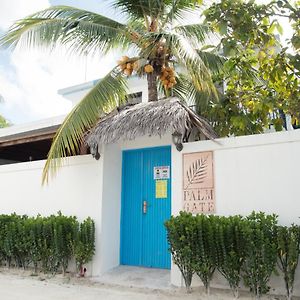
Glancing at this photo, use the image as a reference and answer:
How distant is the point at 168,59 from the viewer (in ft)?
25.8

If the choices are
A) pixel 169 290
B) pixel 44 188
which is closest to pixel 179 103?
pixel 169 290

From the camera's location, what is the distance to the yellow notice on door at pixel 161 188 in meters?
7.43

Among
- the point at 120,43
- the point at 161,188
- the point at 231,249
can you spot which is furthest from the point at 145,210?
the point at 120,43

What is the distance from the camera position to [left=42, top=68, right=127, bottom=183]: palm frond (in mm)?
7027

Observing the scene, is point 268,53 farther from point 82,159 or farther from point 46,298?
point 46,298

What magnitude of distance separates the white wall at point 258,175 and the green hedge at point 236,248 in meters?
0.30

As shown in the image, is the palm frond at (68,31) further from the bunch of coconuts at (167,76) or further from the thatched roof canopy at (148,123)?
the thatched roof canopy at (148,123)

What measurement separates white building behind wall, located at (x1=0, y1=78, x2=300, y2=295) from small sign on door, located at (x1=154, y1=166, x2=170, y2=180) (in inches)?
21.0

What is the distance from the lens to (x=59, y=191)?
26.5ft

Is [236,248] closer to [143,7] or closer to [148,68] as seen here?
[148,68]

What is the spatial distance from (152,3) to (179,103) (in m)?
2.68

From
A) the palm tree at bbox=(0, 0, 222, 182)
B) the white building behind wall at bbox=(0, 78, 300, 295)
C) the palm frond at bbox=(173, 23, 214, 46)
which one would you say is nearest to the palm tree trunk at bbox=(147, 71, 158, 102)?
the palm tree at bbox=(0, 0, 222, 182)

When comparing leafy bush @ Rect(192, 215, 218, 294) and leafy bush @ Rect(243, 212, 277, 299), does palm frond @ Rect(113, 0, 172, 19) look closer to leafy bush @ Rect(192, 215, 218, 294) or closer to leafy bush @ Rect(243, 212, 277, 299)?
leafy bush @ Rect(192, 215, 218, 294)

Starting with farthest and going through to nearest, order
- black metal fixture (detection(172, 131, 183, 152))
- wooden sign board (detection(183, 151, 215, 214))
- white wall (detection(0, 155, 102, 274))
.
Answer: white wall (detection(0, 155, 102, 274)) → black metal fixture (detection(172, 131, 183, 152)) → wooden sign board (detection(183, 151, 215, 214))
